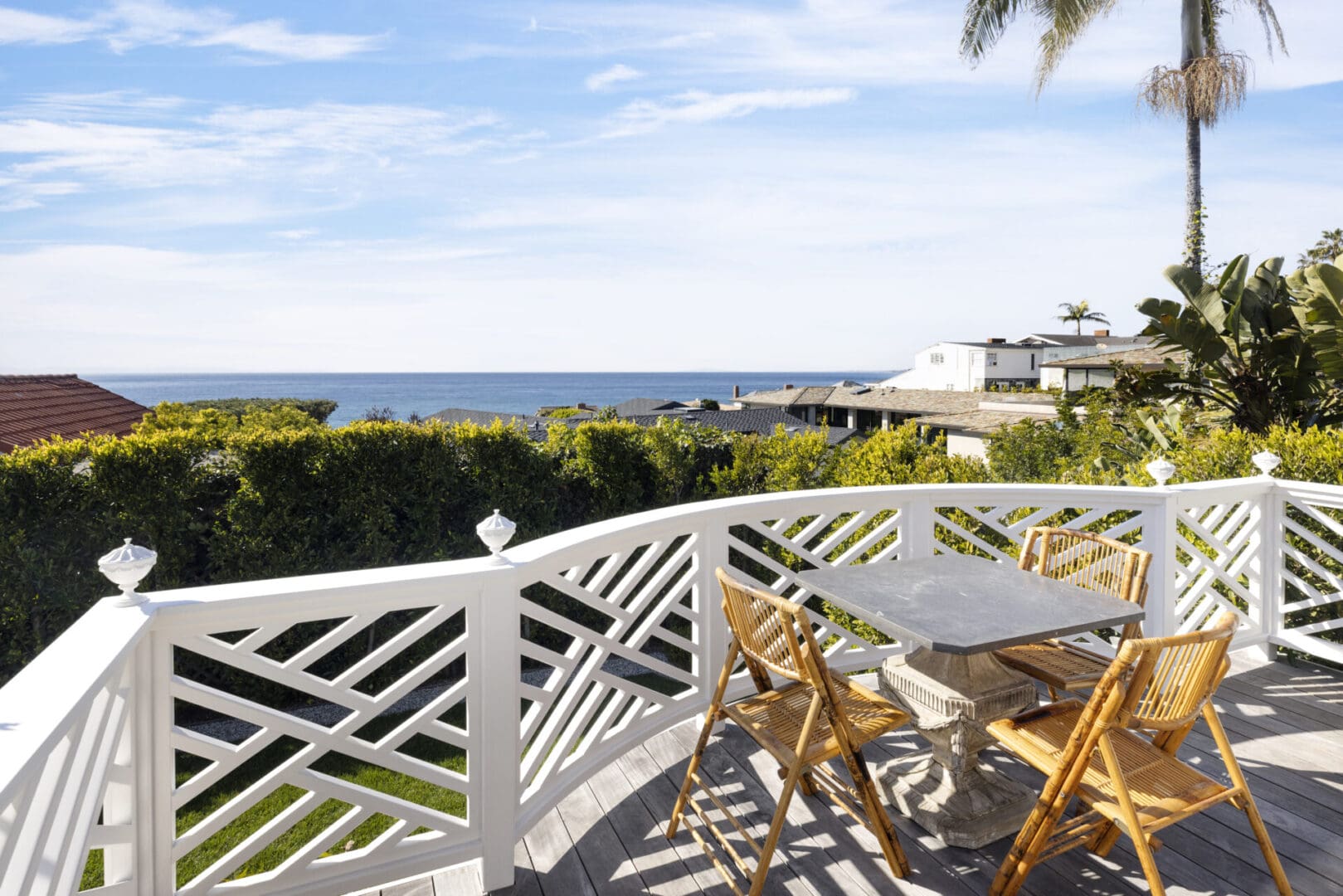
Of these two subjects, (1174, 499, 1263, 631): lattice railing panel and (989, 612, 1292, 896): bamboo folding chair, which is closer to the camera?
(989, 612, 1292, 896): bamboo folding chair

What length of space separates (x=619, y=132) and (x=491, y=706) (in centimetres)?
1210

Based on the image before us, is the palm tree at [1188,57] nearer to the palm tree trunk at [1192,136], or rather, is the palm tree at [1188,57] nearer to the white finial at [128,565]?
the palm tree trunk at [1192,136]

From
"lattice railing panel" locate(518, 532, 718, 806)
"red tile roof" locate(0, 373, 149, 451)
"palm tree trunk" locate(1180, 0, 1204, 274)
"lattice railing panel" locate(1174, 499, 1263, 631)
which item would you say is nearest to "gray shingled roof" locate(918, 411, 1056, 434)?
"palm tree trunk" locate(1180, 0, 1204, 274)

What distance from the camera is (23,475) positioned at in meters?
6.00

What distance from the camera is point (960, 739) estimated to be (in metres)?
2.71

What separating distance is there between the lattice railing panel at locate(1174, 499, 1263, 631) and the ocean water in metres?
66.2

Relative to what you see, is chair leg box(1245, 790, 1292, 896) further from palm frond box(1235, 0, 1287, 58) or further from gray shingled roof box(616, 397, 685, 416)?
gray shingled roof box(616, 397, 685, 416)

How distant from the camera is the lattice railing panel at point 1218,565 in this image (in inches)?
174

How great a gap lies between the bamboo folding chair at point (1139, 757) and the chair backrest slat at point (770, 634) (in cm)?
69

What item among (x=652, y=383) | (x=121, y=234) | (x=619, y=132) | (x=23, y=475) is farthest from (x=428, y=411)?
(x=23, y=475)

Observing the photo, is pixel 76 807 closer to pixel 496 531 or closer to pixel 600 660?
pixel 496 531

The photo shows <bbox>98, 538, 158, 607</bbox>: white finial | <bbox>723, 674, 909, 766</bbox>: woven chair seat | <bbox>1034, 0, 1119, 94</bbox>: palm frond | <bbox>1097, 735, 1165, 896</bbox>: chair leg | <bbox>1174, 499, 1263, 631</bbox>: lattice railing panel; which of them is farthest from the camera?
<bbox>1034, 0, 1119, 94</bbox>: palm frond

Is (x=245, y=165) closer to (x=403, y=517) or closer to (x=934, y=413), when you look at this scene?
(x=403, y=517)

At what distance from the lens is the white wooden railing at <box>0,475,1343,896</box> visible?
159cm
